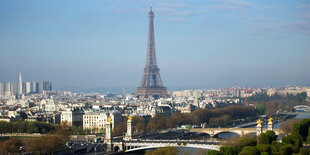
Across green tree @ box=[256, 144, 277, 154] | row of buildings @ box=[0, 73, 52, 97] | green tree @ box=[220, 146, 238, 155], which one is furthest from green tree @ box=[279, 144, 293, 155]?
row of buildings @ box=[0, 73, 52, 97]

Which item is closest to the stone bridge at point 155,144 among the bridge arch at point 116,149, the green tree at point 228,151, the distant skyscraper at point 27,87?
the bridge arch at point 116,149

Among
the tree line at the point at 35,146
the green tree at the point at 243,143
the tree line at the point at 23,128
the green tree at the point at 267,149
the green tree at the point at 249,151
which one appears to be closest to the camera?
the green tree at the point at 249,151

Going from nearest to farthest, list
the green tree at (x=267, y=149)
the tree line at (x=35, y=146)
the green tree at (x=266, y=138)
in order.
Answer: the green tree at (x=267, y=149) → the green tree at (x=266, y=138) → the tree line at (x=35, y=146)

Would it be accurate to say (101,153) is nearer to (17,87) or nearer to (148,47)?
(148,47)

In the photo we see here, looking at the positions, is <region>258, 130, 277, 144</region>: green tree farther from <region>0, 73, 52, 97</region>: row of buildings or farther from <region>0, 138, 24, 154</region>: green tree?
<region>0, 73, 52, 97</region>: row of buildings

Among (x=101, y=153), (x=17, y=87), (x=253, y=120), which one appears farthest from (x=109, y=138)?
(x=17, y=87)

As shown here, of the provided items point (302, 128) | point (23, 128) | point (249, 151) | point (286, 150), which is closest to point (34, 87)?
point (23, 128)

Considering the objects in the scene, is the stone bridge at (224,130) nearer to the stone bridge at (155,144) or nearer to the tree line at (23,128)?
the stone bridge at (155,144)

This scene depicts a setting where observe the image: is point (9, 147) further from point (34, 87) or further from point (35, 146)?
point (34, 87)

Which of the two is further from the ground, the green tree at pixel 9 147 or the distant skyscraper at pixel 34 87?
the distant skyscraper at pixel 34 87
